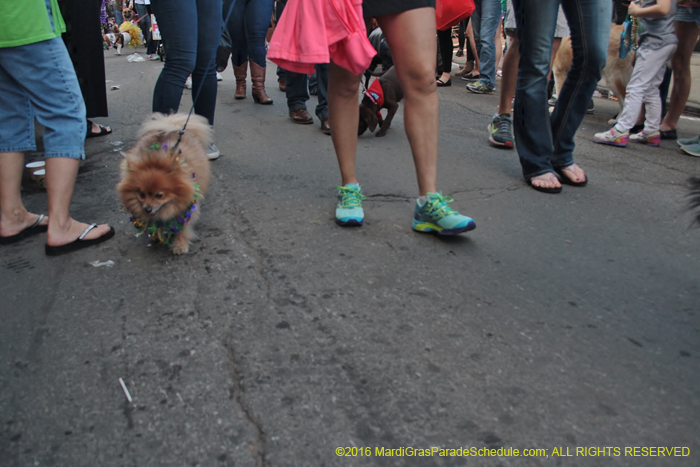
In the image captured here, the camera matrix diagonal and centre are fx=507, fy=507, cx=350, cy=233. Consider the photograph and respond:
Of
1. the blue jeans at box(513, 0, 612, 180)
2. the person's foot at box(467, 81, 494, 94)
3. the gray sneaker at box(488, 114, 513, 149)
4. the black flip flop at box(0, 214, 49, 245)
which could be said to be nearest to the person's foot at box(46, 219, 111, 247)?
the black flip flop at box(0, 214, 49, 245)

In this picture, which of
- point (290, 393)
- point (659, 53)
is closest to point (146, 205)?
point (290, 393)

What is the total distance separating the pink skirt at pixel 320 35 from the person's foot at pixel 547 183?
1.66 meters

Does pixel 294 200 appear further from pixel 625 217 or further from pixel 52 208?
pixel 625 217

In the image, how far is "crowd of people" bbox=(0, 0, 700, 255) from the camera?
2.41 m

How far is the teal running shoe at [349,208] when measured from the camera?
2.76 metres

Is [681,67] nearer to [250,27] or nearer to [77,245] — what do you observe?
[250,27]

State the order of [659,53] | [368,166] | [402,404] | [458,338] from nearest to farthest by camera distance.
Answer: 1. [402,404]
2. [458,338]
3. [368,166]
4. [659,53]

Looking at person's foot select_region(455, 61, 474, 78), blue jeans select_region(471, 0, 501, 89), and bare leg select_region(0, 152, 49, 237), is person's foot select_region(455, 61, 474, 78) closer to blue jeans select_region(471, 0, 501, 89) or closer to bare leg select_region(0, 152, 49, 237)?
blue jeans select_region(471, 0, 501, 89)

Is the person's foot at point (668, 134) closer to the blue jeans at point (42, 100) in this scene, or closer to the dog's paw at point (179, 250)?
the dog's paw at point (179, 250)

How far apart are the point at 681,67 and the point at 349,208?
4.17m

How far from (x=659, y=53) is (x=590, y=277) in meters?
3.50

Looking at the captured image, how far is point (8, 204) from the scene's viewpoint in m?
2.60

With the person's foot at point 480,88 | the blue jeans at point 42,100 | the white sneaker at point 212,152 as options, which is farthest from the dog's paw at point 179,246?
the person's foot at point 480,88

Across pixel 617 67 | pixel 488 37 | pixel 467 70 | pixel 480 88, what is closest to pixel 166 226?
pixel 617 67
